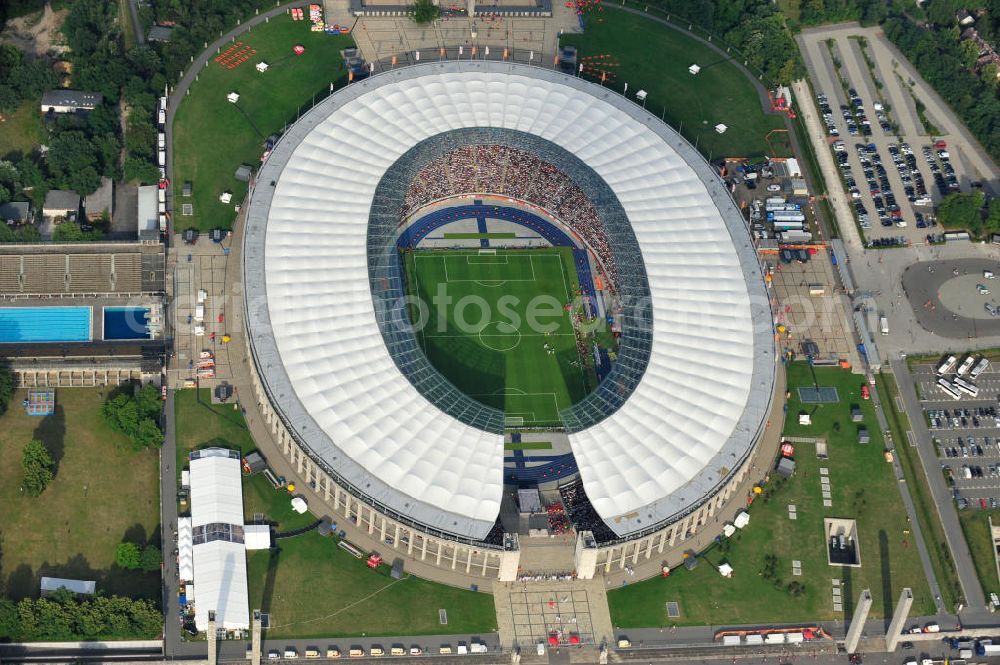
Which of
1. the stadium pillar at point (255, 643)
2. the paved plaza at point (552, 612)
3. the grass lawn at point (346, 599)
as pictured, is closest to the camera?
the stadium pillar at point (255, 643)

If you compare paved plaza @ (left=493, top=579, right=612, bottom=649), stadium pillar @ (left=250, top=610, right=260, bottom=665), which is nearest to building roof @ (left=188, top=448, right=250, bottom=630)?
stadium pillar @ (left=250, top=610, right=260, bottom=665)

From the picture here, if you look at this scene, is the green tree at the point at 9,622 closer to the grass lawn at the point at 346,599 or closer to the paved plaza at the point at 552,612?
the grass lawn at the point at 346,599

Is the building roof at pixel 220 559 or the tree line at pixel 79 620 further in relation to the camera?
the building roof at pixel 220 559

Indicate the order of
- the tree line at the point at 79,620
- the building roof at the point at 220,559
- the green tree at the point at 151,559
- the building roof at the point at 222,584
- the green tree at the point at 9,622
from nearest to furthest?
1. the green tree at the point at 9,622
2. the tree line at the point at 79,620
3. the building roof at the point at 222,584
4. the building roof at the point at 220,559
5. the green tree at the point at 151,559

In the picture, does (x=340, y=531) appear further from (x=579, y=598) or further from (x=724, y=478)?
(x=724, y=478)

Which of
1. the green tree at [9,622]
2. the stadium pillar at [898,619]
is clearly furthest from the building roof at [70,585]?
the stadium pillar at [898,619]
